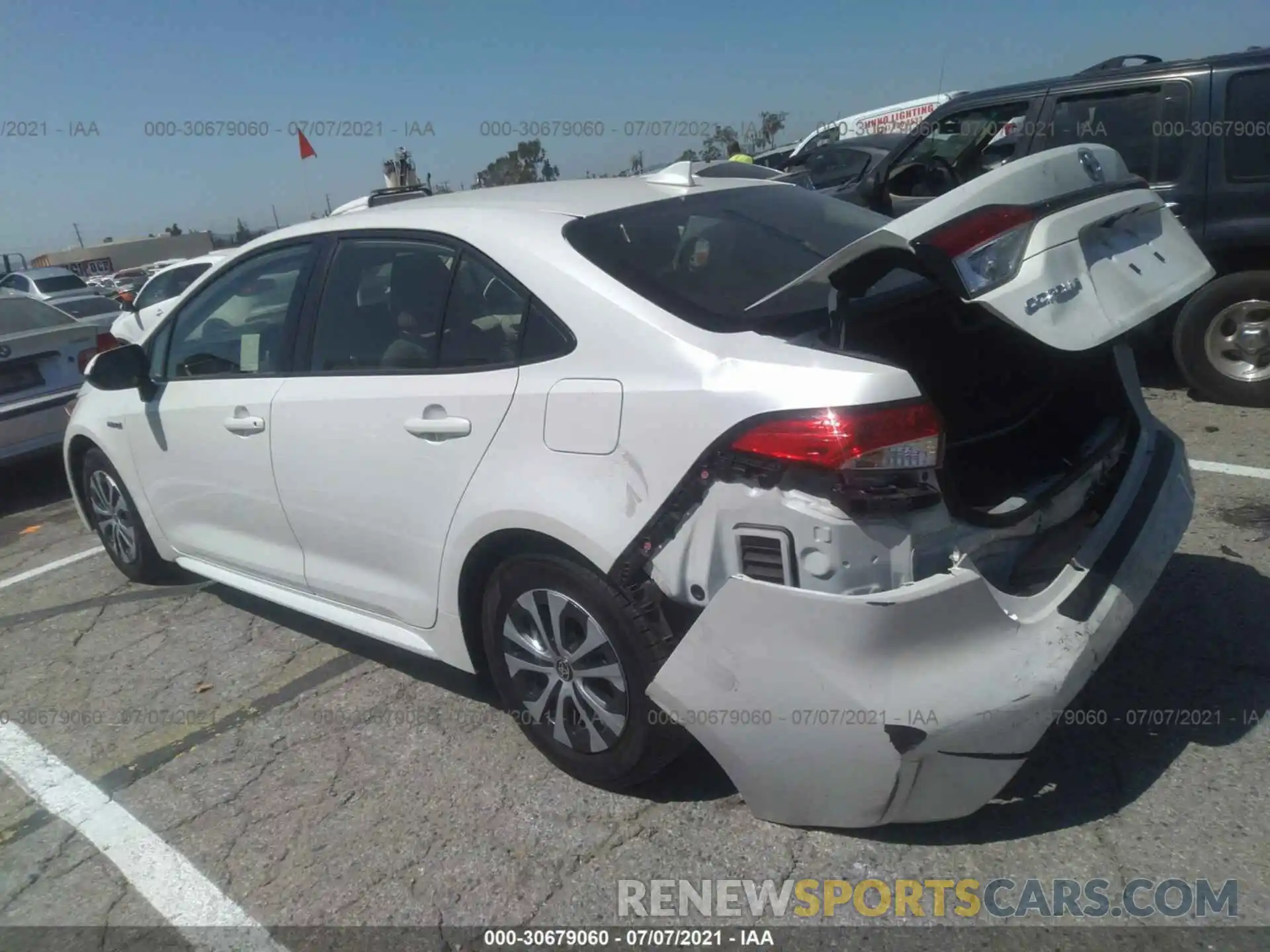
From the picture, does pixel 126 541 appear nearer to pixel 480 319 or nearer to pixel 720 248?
pixel 480 319

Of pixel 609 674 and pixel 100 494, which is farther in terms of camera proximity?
pixel 100 494

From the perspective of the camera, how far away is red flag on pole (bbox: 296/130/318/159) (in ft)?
32.2

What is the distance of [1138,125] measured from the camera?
5.91 meters

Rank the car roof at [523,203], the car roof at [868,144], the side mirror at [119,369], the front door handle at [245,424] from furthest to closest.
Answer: the car roof at [868,144]
the side mirror at [119,369]
the front door handle at [245,424]
the car roof at [523,203]

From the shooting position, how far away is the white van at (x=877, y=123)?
61.4 feet

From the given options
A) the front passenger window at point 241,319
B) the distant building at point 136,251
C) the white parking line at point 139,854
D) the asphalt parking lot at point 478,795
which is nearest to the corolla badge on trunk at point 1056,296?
the asphalt parking lot at point 478,795

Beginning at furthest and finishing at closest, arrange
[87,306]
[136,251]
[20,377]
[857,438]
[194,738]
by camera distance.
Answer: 1. [136,251]
2. [87,306]
3. [20,377]
4. [194,738]
5. [857,438]

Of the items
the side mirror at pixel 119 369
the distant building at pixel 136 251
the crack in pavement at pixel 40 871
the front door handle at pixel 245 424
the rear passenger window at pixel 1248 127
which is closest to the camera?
the crack in pavement at pixel 40 871

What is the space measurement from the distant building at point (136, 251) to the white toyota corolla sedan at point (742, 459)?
51561 mm

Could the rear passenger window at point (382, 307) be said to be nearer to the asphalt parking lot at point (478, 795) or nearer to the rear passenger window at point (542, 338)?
the rear passenger window at point (542, 338)

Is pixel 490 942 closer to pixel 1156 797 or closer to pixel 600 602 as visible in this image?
pixel 600 602

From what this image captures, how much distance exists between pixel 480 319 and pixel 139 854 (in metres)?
1.91

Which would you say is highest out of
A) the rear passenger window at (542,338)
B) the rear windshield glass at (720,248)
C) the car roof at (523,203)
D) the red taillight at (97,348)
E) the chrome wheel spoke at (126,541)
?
the car roof at (523,203)

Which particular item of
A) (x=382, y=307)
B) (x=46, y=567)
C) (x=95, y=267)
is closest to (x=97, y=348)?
(x=46, y=567)
